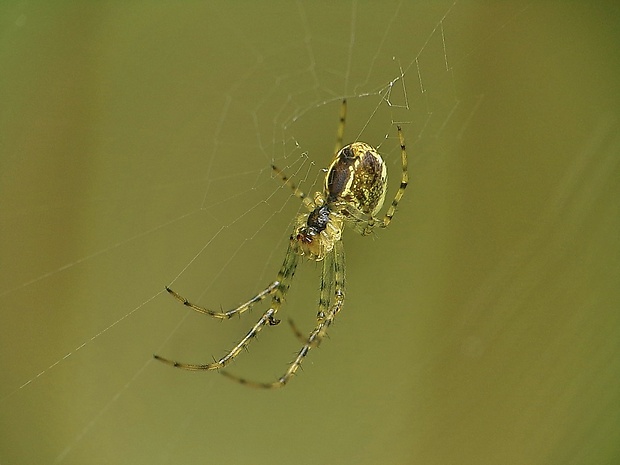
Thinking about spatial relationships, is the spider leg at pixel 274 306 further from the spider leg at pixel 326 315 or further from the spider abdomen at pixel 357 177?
the spider abdomen at pixel 357 177

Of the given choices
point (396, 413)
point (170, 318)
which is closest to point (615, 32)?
point (396, 413)

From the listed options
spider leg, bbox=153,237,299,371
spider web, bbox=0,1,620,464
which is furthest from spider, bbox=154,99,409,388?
spider web, bbox=0,1,620,464

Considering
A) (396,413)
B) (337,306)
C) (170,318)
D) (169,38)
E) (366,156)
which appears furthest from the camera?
(396,413)

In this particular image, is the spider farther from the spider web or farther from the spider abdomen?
the spider web

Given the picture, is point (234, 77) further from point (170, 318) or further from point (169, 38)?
point (170, 318)

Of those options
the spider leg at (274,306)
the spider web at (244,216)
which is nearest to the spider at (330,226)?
the spider leg at (274,306)

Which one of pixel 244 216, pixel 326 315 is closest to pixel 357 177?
pixel 326 315

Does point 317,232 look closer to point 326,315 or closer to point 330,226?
point 330,226
